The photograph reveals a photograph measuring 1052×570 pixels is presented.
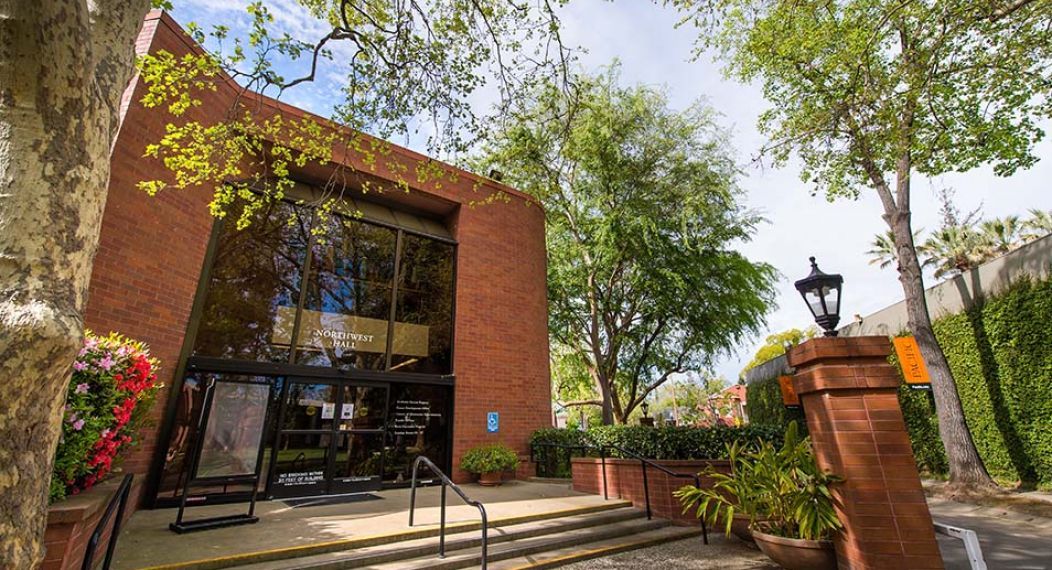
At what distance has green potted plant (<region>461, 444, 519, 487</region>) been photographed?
27.1 feet

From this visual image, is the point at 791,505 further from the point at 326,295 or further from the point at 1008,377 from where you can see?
the point at 1008,377

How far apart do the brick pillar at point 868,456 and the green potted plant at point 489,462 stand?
6029 millimetres

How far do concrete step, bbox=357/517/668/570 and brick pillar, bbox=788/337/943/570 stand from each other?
276 cm

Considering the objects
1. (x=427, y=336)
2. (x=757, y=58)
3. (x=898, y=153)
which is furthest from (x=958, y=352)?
(x=427, y=336)

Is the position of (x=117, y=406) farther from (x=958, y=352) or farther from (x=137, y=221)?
(x=958, y=352)

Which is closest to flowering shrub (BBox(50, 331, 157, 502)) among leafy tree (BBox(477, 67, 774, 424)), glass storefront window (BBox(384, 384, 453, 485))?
glass storefront window (BBox(384, 384, 453, 485))

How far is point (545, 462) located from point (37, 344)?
9.08 metres

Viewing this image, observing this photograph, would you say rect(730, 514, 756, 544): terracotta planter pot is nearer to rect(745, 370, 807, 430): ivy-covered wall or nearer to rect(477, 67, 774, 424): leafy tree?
rect(477, 67, 774, 424): leafy tree

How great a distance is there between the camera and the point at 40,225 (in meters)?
1.65

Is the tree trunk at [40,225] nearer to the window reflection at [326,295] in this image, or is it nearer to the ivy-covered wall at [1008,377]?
the window reflection at [326,295]

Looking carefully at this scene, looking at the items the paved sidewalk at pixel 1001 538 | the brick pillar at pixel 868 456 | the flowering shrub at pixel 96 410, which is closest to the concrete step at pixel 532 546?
the flowering shrub at pixel 96 410

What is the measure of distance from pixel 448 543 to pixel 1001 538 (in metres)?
6.28

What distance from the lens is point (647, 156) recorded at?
1186cm

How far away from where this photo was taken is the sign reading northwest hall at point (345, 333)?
25.3 feet
